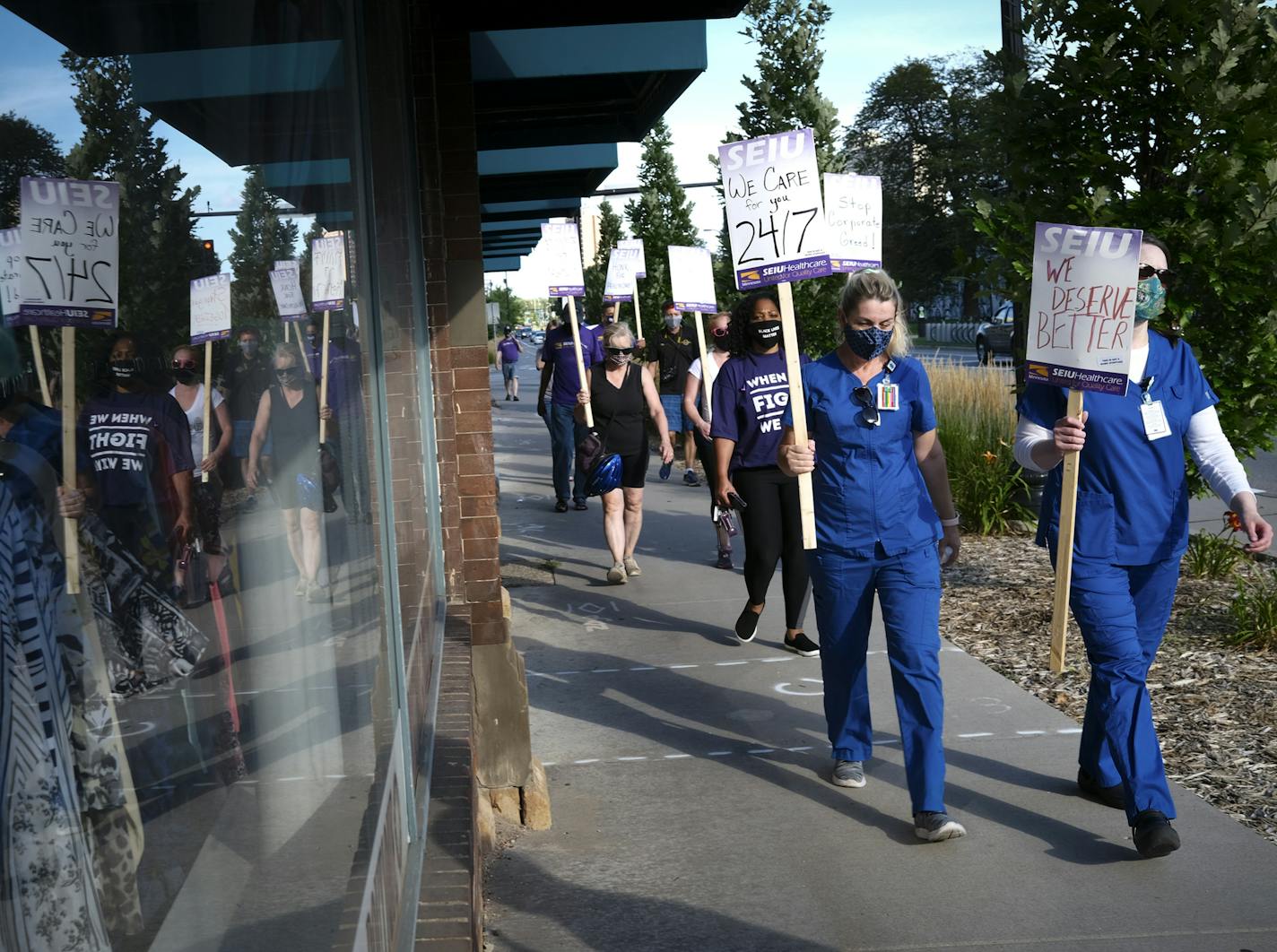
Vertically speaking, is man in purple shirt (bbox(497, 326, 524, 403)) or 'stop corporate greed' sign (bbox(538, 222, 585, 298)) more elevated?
'stop corporate greed' sign (bbox(538, 222, 585, 298))

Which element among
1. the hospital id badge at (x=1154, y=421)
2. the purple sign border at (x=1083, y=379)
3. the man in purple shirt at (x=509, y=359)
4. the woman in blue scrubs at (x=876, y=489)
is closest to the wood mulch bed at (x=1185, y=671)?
the woman in blue scrubs at (x=876, y=489)

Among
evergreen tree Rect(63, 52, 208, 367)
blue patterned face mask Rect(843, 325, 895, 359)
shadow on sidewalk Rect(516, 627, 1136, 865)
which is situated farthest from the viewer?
Result: blue patterned face mask Rect(843, 325, 895, 359)

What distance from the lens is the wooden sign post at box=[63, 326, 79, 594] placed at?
0.81 m

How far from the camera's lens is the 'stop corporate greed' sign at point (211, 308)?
1121mm

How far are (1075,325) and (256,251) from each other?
12.9 ft

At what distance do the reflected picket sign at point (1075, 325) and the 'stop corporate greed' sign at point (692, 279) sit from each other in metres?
→ 7.78

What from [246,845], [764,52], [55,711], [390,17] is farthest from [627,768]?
[764,52]

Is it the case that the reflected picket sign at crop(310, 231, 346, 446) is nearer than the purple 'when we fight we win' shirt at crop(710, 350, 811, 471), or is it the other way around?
the reflected picket sign at crop(310, 231, 346, 446)

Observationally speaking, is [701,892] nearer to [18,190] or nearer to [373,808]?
[373,808]

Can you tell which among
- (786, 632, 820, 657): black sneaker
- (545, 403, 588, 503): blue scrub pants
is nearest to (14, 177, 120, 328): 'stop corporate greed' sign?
(786, 632, 820, 657): black sneaker

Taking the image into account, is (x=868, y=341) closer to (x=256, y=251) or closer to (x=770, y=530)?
(x=770, y=530)

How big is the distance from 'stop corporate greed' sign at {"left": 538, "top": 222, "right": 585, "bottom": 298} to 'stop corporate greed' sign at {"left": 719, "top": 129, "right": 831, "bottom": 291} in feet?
24.0

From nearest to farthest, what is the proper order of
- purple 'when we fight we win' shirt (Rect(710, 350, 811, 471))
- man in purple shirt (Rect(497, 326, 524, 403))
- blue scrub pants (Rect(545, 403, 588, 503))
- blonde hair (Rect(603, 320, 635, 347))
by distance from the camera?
purple 'when we fight we win' shirt (Rect(710, 350, 811, 471)) → blonde hair (Rect(603, 320, 635, 347)) → blue scrub pants (Rect(545, 403, 588, 503)) → man in purple shirt (Rect(497, 326, 524, 403))

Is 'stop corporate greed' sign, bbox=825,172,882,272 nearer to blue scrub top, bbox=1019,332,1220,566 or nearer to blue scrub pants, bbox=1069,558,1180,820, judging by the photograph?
blue scrub top, bbox=1019,332,1220,566
